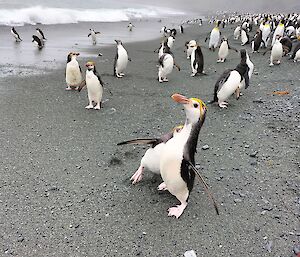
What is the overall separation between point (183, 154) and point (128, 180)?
100 centimetres

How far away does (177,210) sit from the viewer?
3.32m

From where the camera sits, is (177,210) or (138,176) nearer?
(177,210)

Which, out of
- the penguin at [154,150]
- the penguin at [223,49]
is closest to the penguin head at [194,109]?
the penguin at [154,150]

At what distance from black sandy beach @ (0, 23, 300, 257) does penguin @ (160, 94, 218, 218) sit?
0.96ft

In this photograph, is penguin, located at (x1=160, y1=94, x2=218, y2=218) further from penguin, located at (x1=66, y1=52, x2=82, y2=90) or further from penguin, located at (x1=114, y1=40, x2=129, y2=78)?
penguin, located at (x1=114, y1=40, x2=129, y2=78)

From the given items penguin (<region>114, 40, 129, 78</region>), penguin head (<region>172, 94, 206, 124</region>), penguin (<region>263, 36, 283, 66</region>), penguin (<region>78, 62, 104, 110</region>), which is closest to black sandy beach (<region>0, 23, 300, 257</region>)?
penguin (<region>78, 62, 104, 110</region>)

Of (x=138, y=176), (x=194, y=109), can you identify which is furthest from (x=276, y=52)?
(x=194, y=109)

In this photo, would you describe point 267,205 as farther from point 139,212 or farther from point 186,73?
point 186,73

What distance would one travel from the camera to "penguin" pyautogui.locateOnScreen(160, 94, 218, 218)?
3.14 meters

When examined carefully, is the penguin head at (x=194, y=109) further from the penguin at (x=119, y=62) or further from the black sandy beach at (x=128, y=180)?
the penguin at (x=119, y=62)

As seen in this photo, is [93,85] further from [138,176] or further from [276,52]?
[276,52]

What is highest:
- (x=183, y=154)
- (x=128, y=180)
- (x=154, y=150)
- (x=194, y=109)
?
(x=194, y=109)

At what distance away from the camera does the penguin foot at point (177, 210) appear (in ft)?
10.8

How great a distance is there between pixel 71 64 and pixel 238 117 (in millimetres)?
3908
